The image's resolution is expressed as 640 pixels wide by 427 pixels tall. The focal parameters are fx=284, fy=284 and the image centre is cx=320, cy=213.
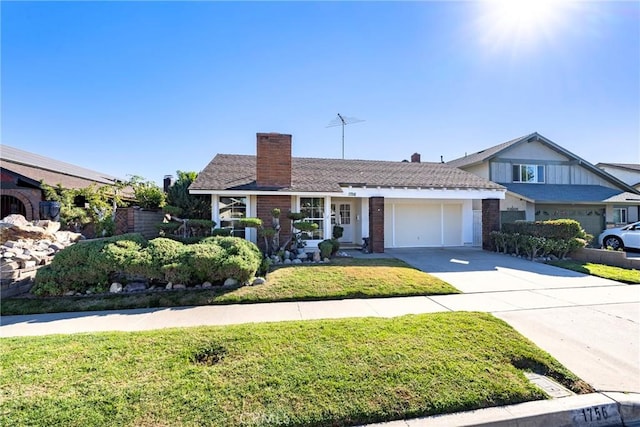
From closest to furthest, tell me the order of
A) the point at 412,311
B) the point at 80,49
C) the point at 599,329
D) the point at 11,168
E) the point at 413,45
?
the point at 599,329, the point at 412,311, the point at 80,49, the point at 413,45, the point at 11,168

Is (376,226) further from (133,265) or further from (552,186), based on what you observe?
(552,186)

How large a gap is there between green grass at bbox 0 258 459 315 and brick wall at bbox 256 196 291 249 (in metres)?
2.50

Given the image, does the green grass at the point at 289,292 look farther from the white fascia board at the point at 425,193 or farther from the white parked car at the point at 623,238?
the white parked car at the point at 623,238

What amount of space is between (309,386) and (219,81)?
10573 mm

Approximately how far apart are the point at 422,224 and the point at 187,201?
11.1 meters

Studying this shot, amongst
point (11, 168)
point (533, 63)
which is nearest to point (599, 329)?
point (533, 63)

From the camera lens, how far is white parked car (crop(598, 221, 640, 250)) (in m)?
13.6

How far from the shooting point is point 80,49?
854 cm

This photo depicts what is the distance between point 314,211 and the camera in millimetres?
11789

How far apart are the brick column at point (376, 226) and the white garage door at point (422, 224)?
191 centimetres

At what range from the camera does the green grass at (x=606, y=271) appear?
8102mm

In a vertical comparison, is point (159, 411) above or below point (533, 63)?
below

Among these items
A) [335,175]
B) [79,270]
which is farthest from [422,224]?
[79,270]

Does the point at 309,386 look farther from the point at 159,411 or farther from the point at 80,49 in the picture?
the point at 80,49
